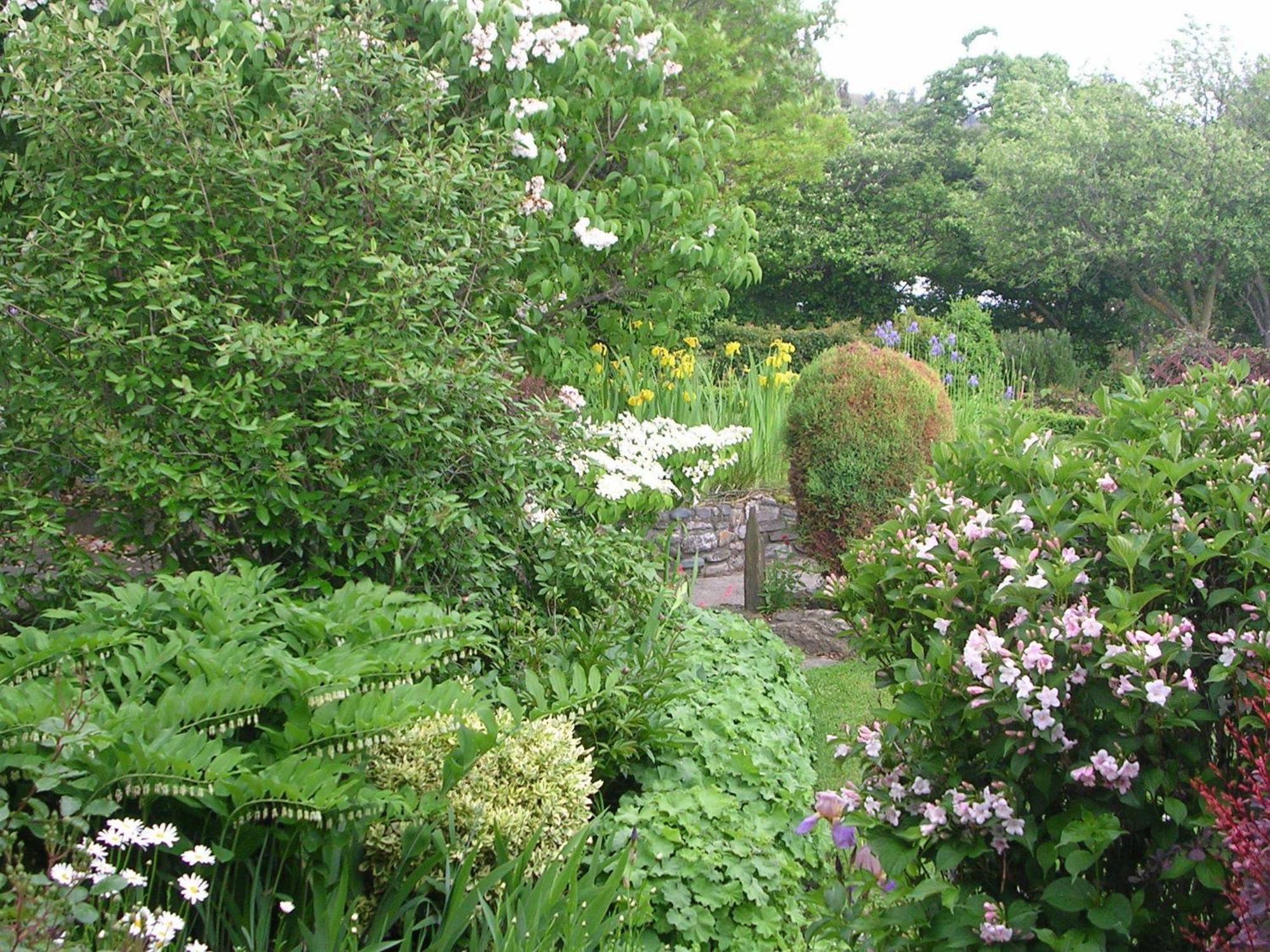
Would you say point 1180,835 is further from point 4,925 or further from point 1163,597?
point 4,925

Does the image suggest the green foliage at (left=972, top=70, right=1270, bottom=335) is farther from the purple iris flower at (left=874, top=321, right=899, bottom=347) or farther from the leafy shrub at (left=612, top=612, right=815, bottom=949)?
the leafy shrub at (left=612, top=612, right=815, bottom=949)

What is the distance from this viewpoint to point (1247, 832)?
1.78m

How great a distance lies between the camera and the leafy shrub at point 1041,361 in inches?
723

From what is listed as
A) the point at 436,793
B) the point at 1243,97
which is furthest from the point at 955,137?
the point at 436,793

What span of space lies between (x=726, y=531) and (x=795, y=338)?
9956mm

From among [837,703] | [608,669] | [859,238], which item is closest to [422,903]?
[608,669]

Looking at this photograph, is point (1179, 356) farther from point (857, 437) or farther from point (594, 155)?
point (594, 155)

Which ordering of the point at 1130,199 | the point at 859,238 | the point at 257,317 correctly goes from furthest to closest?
1. the point at 859,238
2. the point at 1130,199
3. the point at 257,317

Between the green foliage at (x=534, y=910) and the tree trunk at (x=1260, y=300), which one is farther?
the tree trunk at (x=1260, y=300)

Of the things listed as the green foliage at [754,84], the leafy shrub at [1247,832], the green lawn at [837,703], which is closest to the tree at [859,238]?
the green foliage at [754,84]

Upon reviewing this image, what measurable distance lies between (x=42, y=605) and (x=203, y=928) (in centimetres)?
180

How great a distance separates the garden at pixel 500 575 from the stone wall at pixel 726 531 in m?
0.78

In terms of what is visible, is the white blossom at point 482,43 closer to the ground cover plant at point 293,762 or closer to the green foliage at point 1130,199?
the ground cover plant at point 293,762

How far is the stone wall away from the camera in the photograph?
864 cm
